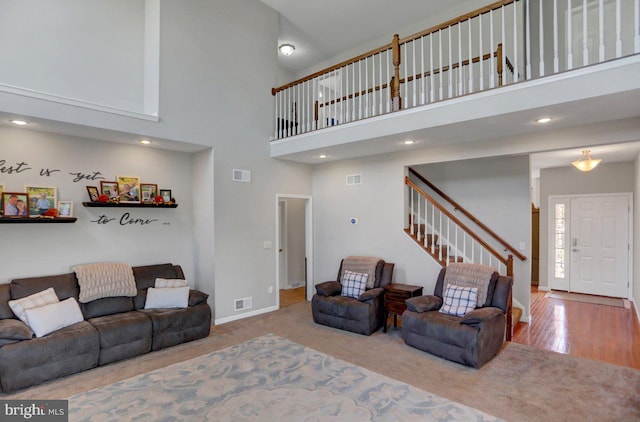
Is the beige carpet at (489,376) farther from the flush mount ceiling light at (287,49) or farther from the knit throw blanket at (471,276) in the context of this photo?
the flush mount ceiling light at (287,49)

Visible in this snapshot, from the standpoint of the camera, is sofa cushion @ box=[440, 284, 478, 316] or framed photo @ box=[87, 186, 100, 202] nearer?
sofa cushion @ box=[440, 284, 478, 316]

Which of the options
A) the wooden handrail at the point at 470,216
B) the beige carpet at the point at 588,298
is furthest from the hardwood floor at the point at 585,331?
the wooden handrail at the point at 470,216

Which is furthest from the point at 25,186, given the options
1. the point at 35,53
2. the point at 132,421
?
the point at 132,421

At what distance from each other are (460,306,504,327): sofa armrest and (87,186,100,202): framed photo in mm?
4787

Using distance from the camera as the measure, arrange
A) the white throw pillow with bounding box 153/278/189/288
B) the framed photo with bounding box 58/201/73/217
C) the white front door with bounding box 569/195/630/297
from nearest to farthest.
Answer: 1. the framed photo with bounding box 58/201/73/217
2. the white throw pillow with bounding box 153/278/189/288
3. the white front door with bounding box 569/195/630/297

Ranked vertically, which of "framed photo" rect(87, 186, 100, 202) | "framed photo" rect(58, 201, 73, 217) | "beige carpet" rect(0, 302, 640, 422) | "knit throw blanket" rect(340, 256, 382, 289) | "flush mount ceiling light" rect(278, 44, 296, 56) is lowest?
"beige carpet" rect(0, 302, 640, 422)

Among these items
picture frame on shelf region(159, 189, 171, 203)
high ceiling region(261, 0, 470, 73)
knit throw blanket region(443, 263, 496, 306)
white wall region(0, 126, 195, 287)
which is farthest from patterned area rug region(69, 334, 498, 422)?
high ceiling region(261, 0, 470, 73)

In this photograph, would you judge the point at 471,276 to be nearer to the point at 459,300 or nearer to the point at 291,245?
the point at 459,300

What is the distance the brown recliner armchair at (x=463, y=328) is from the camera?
3641 mm

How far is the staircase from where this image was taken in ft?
16.5

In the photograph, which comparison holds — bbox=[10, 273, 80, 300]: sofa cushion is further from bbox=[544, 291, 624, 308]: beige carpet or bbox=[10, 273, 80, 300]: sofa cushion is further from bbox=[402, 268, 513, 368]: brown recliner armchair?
bbox=[544, 291, 624, 308]: beige carpet

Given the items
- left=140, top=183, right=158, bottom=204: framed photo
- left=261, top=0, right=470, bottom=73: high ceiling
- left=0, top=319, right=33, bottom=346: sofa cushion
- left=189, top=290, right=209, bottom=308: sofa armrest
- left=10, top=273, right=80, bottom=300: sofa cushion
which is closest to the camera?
left=0, top=319, right=33, bottom=346: sofa cushion

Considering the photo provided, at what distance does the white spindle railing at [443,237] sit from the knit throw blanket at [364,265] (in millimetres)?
790

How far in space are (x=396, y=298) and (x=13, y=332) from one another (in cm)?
431
